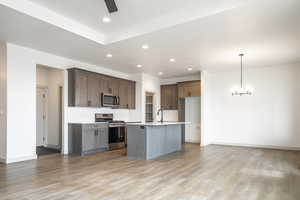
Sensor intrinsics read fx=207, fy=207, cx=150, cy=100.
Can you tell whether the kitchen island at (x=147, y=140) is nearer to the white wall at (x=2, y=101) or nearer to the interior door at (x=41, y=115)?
the white wall at (x=2, y=101)

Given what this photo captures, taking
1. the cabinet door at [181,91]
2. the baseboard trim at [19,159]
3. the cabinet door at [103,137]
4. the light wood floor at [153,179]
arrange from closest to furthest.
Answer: the light wood floor at [153,179] → the baseboard trim at [19,159] → the cabinet door at [103,137] → the cabinet door at [181,91]

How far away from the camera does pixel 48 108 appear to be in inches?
285

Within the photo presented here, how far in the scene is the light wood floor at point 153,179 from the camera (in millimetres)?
2922

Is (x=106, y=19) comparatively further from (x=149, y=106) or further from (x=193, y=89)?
(x=149, y=106)

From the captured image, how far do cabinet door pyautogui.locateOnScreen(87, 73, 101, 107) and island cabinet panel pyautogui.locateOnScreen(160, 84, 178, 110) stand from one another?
3.50 m

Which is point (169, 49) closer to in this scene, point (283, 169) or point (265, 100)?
point (283, 169)

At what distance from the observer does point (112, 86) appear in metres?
7.19

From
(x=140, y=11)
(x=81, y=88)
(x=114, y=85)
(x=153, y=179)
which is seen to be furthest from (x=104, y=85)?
(x=153, y=179)

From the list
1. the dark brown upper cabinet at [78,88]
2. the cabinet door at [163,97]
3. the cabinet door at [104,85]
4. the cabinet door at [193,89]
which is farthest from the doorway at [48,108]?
the cabinet door at [193,89]

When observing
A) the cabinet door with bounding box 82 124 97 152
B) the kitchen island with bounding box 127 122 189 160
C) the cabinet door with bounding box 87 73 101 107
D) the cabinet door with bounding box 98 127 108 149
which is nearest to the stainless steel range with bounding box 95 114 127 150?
the cabinet door with bounding box 98 127 108 149

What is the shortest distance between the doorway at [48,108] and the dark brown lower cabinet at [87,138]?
3.64ft

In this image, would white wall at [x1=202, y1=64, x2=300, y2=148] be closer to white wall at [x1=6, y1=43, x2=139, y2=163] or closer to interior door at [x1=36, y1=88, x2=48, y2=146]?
white wall at [x1=6, y1=43, x2=139, y2=163]

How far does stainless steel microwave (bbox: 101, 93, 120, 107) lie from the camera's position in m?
6.79

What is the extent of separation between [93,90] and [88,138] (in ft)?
4.97
